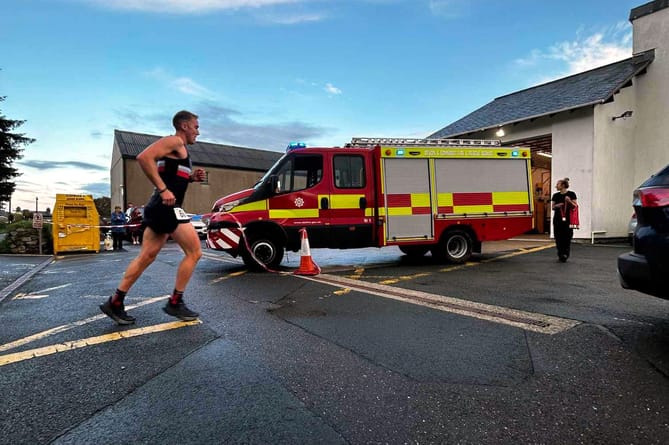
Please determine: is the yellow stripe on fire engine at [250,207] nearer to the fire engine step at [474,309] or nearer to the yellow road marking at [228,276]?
the yellow road marking at [228,276]

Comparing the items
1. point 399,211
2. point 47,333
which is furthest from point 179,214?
point 399,211

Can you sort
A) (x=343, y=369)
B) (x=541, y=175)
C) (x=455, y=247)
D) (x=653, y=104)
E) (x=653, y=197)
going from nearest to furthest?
1. (x=343, y=369)
2. (x=653, y=197)
3. (x=455, y=247)
4. (x=653, y=104)
5. (x=541, y=175)

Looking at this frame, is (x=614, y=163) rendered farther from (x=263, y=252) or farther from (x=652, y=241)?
(x=652, y=241)

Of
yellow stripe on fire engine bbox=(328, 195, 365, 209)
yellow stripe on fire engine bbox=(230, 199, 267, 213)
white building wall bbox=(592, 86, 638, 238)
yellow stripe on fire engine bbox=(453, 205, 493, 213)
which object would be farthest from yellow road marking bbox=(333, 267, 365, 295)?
white building wall bbox=(592, 86, 638, 238)

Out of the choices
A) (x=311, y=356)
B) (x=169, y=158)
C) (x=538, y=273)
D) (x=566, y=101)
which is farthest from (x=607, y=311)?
(x=566, y=101)

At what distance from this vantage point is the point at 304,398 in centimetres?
226

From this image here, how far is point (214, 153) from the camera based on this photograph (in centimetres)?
3872

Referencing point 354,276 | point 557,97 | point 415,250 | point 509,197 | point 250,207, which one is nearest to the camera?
point 354,276

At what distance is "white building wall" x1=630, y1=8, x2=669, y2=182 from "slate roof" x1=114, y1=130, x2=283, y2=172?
99.9ft

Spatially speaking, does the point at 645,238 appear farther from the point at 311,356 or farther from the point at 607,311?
the point at 311,356

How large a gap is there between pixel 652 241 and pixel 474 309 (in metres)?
1.76

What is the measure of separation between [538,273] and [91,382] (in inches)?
256

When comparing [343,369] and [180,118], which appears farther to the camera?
[180,118]

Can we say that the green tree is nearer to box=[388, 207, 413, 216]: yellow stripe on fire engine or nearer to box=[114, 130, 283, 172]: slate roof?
box=[114, 130, 283, 172]: slate roof
